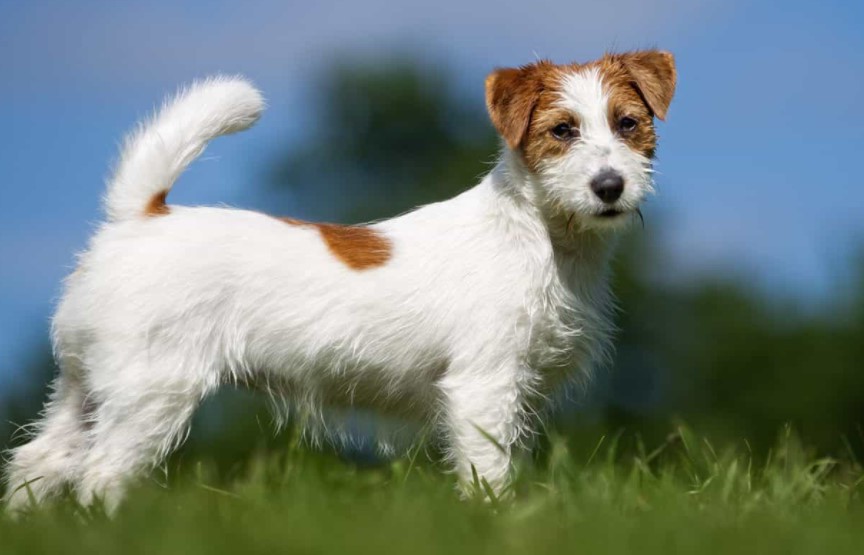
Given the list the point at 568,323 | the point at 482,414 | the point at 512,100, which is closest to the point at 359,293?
the point at 482,414

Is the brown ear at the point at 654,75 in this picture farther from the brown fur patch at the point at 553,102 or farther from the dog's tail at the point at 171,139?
the dog's tail at the point at 171,139

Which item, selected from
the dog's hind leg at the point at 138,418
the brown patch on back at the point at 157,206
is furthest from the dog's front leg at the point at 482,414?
the brown patch on back at the point at 157,206

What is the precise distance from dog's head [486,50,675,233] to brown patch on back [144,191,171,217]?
6.45 feet

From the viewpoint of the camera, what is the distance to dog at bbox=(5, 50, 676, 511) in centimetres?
604

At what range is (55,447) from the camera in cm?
654

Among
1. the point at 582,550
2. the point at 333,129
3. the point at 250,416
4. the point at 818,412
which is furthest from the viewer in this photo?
the point at 818,412

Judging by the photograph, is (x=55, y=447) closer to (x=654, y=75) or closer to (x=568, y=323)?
(x=568, y=323)

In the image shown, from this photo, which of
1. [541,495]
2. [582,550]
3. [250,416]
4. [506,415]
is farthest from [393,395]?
[250,416]

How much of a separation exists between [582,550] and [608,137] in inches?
116

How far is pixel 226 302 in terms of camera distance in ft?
20.2

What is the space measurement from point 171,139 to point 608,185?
8.26 ft

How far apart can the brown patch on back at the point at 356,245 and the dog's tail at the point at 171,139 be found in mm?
670

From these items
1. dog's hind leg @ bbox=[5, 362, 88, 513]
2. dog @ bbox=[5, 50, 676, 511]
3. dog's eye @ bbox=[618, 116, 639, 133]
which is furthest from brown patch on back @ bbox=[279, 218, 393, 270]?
dog's hind leg @ bbox=[5, 362, 88, 513]

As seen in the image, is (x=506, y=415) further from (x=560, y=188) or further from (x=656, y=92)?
(x=656, y=92)
